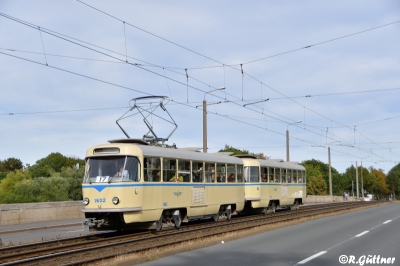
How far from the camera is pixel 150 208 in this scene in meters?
17.2

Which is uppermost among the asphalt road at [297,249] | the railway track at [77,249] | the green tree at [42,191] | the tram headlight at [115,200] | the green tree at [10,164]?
the green tree at [10,164]

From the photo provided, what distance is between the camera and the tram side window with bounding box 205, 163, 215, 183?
21581mm

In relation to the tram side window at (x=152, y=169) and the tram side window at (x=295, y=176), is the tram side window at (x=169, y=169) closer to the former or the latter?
the tram side window at (x=152, y=169)

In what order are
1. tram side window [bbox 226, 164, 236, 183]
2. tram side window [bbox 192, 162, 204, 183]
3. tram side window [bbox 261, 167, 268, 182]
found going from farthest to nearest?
tram side window [bbox 261, 167, 268, 182] → tram side window [bbox 226, 164, 236, 183] → tram side window [bbox 192, 162, 204, 183]

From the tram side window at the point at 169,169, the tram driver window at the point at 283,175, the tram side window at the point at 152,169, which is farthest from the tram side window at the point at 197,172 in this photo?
the tram driver window at the point at 283,175

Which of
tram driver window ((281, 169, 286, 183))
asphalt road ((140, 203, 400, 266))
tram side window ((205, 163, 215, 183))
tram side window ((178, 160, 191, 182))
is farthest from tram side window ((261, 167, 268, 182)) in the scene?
asphalt road ((140, 203, 400, 266))

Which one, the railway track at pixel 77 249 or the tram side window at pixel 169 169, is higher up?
the tram side window at pixel 169 169

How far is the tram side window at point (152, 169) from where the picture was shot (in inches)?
674

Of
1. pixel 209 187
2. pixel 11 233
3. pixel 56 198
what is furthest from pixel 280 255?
pixel 56 198

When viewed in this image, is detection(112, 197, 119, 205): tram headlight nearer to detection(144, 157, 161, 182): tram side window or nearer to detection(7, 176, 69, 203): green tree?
detection(144, 157, 161, 182): tram side window

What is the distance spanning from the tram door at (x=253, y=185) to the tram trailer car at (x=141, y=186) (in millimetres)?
6457

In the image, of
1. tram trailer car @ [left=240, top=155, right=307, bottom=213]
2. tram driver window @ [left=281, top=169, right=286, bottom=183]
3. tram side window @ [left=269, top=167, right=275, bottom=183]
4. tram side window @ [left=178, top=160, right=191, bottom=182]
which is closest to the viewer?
tram side window @ [left=178, top=160, right=191, bottom=182]

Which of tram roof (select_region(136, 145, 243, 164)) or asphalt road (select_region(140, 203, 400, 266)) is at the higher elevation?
tram roof (select_region(136, 145, 243, 164))

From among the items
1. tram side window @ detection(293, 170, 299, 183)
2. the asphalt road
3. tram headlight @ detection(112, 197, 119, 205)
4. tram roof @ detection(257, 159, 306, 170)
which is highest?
tram roof @ detection(257, 159, 306, 170)
